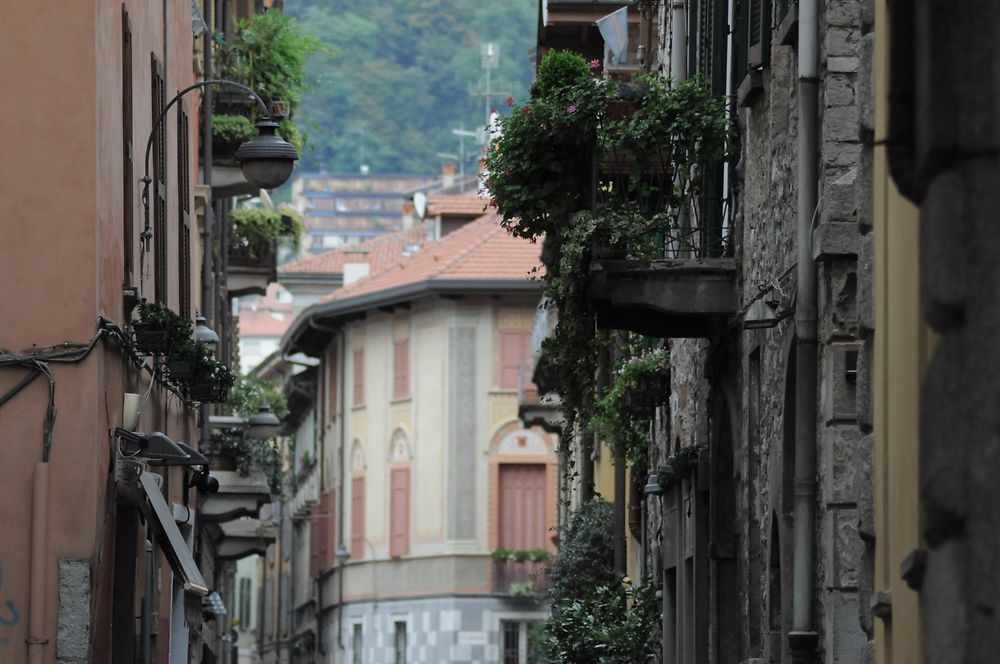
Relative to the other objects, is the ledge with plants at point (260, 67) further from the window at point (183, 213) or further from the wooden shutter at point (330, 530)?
the wooden shutter at point (330, 530)

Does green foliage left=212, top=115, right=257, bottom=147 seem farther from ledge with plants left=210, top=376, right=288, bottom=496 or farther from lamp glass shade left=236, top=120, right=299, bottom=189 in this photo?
lamp glass shade left=236, top=120, right=299, bottom=189

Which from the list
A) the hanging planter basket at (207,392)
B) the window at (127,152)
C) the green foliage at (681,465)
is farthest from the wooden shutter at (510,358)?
the window at (127,152)

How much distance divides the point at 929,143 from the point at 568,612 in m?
14.7

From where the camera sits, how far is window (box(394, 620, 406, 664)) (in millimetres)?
47322

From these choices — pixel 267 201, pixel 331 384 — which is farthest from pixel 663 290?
pixel 331 384

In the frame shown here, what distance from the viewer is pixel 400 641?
47.6m

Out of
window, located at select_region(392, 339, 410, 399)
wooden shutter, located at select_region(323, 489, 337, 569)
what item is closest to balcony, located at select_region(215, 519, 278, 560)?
window, located at select_region(392, 339, 410, 399)

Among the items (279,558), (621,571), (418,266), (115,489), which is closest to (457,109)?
(279,558)

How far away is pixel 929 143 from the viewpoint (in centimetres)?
596

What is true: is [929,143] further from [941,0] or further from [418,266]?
[418,266]

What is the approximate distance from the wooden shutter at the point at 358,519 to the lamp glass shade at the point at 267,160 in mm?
34202

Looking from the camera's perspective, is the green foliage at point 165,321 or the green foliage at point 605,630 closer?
the green foliage at point 165,321

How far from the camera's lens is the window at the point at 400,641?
47322mm

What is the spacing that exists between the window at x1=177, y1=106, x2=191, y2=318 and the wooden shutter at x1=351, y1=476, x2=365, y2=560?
28.5 metres
